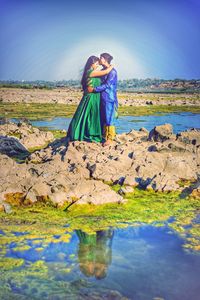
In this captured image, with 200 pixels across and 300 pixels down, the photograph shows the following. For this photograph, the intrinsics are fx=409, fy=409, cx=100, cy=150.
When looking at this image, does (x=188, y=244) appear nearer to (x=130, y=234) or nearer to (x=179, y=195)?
(x=130, y=234)

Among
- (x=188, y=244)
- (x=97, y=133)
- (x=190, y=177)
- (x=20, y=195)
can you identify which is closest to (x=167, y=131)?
(x=97, y=133)

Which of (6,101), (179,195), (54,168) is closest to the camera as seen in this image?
(179,195)

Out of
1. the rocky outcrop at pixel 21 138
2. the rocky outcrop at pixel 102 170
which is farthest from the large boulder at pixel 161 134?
the rocky outcrop at pixel 21 138

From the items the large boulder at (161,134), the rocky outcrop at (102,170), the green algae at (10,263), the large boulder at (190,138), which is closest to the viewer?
the green algae at (10,263)

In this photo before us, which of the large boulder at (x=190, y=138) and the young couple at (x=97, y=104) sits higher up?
the young couple at (x=97, y=104)

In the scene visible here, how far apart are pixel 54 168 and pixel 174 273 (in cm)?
549

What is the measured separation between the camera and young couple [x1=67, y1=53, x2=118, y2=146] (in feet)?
43.7

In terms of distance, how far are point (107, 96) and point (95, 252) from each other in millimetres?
7410

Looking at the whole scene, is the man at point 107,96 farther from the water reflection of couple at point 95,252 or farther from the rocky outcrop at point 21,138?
the water reflection of couple at point 95,252

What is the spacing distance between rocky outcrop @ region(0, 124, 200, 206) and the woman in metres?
0.49

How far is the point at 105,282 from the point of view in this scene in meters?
5.78

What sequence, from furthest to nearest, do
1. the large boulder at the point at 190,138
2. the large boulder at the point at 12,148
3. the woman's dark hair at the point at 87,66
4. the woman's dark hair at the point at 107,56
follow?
the large boulder at the point at 12,148 → the large boulder at the point at 190,138 → the woman's dark hair at the point at 87,66 → the woman's dark hair at the point at 107,56

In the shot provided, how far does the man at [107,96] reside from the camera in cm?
1329

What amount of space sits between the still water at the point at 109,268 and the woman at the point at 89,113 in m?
6.31
